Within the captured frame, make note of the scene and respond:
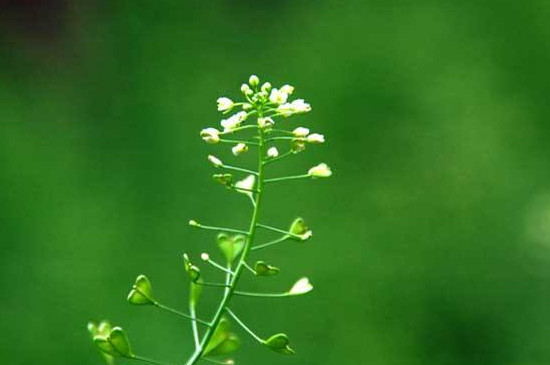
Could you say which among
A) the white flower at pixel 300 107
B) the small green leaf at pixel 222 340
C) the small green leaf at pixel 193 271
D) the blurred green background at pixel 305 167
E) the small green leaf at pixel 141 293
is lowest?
the small green leaf at pixel 222 340

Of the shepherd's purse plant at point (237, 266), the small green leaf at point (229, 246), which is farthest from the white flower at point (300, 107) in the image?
the small green leaf at point (229, 246)

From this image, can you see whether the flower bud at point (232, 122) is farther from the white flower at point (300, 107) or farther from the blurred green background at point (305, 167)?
the blurred green background at point (305, 167)

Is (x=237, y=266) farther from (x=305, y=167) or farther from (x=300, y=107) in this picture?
(x=305, y=167)

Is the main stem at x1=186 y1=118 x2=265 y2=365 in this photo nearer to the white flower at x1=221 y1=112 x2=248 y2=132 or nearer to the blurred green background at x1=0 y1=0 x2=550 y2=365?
Answer: the white flower at x1=221 y1=112 x2=248 y2=132

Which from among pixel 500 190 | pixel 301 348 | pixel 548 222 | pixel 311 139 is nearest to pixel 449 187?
pixel 500 190

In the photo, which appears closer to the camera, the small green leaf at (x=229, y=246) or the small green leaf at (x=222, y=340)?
the small green leaf at (x=222, y=340)

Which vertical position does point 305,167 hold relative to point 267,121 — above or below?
above

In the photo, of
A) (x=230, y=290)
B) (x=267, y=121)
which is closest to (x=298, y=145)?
(x=267, y=121)
